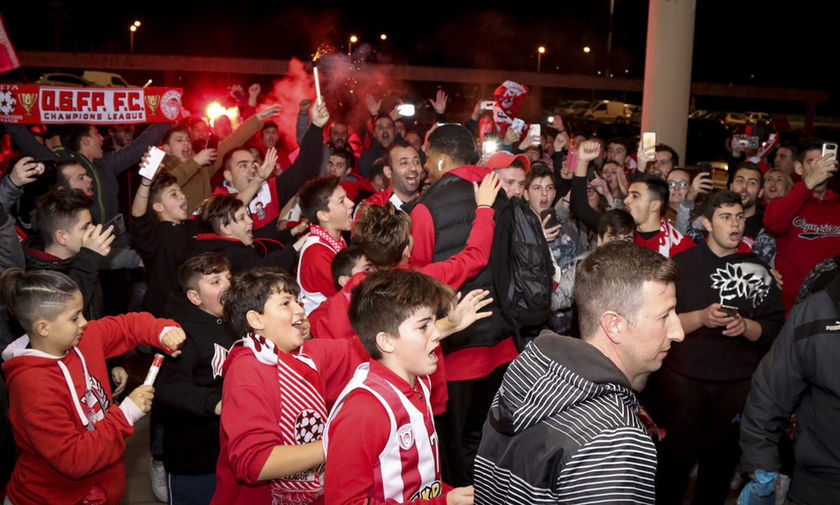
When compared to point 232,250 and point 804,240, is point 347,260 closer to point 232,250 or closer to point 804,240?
point 232,250

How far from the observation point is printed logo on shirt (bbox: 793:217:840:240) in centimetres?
653

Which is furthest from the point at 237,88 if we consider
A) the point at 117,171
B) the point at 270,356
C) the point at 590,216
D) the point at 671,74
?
the point at 270,356

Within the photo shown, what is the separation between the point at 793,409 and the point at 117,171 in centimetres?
642

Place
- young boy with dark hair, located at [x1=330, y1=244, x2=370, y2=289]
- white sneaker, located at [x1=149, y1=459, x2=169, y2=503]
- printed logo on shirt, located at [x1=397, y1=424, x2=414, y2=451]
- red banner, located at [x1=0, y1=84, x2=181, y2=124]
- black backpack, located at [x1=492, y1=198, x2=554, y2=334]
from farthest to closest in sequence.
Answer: red banner, located at [x1=0, y1=84, x2=181, y2=124]
white sneaker, located at [x1=149, y1=459, x2=169, y2=503]
black backpack, located at [x1=492, y1=198, x2=554, y2=334]
young boy with dark hair, located at [x1=330, y1=244, x2=370, y2=289]
printed logo on shirt, located at [x1=397, y1=424, x2=414, y2=451]

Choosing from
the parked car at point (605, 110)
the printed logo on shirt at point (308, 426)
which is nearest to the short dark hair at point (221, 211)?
the printed logo on shirt at point (308, 426)

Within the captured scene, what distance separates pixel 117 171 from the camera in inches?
292

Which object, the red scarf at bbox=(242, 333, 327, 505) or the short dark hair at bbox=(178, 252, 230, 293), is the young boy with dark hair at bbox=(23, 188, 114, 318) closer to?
the short dark hair at bbox=(178, 252, 230, 293)

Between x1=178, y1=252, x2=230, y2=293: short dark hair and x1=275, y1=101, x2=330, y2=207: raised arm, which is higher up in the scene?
x1=275, y1=101, x2=330, y2=207: raised arm

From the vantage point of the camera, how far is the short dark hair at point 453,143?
4.92 meters

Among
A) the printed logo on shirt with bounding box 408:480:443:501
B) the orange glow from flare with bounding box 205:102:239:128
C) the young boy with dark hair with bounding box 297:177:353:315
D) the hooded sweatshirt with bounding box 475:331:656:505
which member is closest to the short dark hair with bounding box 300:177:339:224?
the young boy with dark hair with bounding box 297:177:353:315

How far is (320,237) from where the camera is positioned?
16.3ft

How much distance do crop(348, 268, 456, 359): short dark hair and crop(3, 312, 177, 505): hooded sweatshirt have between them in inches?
48.5

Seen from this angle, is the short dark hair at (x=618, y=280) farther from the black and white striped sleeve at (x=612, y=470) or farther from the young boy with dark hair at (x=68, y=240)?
the young boy with dark hair at (x=68, y=240)

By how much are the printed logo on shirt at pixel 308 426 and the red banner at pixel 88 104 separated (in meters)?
5.53
